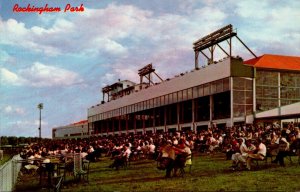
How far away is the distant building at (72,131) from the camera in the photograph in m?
85.8

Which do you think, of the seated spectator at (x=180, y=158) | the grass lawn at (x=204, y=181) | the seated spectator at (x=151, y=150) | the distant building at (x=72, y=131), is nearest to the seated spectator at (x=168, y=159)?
the seated spectator at (x=180, y=158)

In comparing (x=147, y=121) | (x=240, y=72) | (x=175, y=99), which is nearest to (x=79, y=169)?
(x=240, y=72)

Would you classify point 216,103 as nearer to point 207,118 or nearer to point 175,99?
point 207,118

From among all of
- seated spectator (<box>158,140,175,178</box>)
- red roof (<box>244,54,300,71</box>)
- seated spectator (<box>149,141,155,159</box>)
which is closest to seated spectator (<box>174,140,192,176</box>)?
seated spectator (<box>158,140,175,178</box>)

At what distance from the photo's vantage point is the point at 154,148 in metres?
24.6

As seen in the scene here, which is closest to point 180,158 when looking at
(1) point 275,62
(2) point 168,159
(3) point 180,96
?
(2) point 168,159

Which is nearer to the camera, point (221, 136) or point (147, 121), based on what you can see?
point (221, 136)

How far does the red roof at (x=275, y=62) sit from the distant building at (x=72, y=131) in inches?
1836

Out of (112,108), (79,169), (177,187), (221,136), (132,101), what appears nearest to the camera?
(177,187)

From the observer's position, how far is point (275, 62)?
41.0 m

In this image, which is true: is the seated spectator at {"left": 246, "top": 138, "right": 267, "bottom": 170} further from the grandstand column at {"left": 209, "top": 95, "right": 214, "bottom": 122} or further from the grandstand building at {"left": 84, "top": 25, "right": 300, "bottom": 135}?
the grandstand column at {"left": 209, "top": 95, "right": 214, "bottom": 122}

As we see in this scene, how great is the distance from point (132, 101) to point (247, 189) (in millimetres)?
49042

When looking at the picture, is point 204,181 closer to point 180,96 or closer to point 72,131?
point 180,96

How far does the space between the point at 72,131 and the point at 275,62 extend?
5628cm
